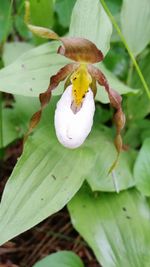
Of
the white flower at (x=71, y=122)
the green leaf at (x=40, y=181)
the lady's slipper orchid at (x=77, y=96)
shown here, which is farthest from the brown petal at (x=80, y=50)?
the green leaf at (x=40, y=181)

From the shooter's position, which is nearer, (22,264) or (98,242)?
(98,242)

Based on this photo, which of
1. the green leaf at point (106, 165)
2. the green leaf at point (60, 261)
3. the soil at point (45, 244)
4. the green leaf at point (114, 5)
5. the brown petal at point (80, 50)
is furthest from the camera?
the green leaf at point (114, 5)

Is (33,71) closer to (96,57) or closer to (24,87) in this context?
(24,87)

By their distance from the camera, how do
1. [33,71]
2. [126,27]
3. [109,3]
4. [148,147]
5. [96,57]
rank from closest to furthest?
[96,57] < [33,71] < [148,147] < [126,27] < [109,3]

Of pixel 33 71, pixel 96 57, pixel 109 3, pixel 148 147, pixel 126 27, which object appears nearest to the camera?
pixel 96 57

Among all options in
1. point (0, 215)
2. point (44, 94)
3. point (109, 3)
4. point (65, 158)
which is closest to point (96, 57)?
point (44, 94)

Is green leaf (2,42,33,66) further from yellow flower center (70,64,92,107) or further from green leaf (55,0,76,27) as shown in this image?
yellow flower center (70,64,92,107)

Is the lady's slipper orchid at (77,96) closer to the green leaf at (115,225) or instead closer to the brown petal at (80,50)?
the brown petal at (80,50)
